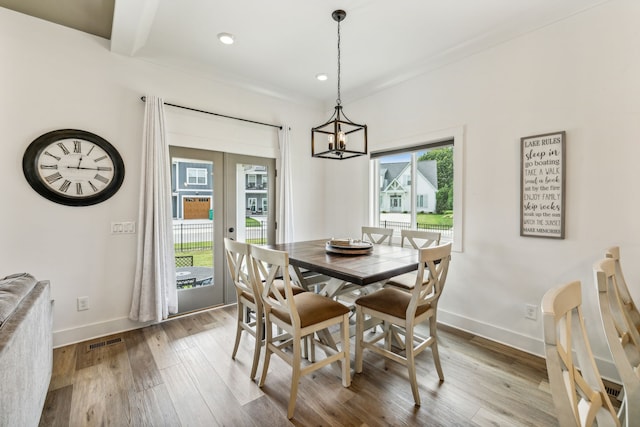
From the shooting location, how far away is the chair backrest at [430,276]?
6.06ft

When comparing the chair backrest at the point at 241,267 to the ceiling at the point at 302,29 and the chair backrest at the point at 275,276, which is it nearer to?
the chair backrest at the point at 275,276

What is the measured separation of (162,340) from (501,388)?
2.89 metres

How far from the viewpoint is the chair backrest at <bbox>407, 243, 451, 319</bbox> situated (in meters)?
1.85

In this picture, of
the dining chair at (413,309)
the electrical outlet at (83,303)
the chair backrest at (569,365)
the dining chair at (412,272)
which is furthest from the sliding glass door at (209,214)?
the chair backrest at (569,365)

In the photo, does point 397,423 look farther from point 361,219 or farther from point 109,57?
point 109,57

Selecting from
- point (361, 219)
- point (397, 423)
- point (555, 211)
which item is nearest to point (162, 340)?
point (397, 423)

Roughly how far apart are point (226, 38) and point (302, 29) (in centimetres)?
75

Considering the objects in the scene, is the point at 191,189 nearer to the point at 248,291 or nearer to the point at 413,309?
the point at 248,291

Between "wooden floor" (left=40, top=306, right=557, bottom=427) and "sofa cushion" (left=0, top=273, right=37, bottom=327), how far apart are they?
818 mm

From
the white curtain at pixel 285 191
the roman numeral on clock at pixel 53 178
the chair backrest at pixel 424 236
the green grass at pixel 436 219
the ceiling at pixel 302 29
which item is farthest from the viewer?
the white curtain at pixel 285 191

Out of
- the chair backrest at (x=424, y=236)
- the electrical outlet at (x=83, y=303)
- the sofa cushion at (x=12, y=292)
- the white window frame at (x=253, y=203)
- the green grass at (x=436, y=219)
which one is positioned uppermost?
the white window frame at (x=253, y=203)

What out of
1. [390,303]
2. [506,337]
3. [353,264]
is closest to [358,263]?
[353,264]

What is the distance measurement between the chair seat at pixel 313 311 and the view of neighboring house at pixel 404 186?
190cm

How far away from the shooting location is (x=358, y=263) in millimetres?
2197
